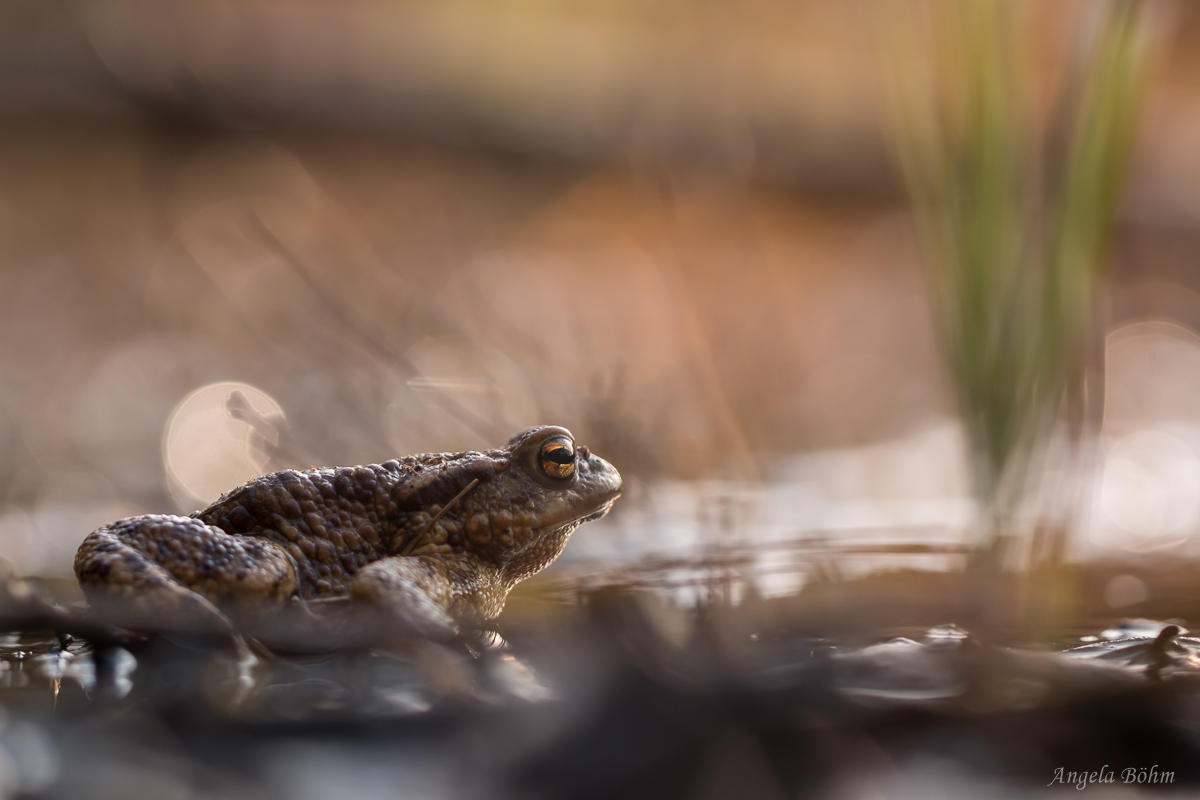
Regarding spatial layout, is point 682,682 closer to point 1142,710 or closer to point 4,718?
point 1142,710

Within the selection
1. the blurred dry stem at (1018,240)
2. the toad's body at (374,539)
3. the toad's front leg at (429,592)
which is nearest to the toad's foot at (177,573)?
the toad's body at (374,539)

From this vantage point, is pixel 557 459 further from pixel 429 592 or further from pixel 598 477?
pixel 429 592

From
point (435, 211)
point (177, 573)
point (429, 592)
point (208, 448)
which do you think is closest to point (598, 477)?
point (429, 592)

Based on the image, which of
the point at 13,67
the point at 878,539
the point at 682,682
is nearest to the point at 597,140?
the point at 13,67

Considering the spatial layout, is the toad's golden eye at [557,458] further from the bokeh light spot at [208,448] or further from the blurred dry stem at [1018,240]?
the bokeh light spot at [208,448]

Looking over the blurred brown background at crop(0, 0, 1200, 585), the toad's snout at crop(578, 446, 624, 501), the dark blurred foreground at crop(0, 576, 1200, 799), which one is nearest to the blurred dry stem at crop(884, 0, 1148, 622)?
the dark blurred foreground at crop(0, 576, 1200, 799)

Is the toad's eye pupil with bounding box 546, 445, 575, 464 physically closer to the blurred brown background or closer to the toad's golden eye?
the toad's golden eye
